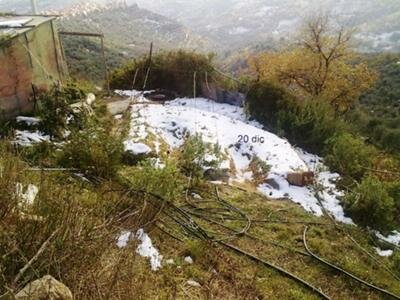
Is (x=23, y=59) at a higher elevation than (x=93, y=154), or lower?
higher

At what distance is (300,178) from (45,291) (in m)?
6.63

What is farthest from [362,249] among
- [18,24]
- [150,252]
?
[18,24]

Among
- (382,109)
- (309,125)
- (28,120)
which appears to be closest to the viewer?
(28,120)

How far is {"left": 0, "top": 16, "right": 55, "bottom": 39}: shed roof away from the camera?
7.46m

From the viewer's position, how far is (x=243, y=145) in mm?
9484

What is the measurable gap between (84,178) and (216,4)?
145 m

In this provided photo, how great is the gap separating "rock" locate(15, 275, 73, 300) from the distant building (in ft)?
17.2

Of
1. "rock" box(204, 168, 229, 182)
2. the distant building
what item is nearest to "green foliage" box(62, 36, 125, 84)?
the distant building

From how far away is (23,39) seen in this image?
7.63 m

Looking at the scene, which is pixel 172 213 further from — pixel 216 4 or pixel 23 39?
pixel 216 4

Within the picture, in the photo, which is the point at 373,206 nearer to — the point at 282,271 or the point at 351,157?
Result: the point at 351,157

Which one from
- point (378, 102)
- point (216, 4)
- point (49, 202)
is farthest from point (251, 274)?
point (216, 4)

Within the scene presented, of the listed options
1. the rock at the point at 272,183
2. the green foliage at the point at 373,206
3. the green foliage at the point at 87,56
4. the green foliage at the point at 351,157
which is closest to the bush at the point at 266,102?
the green foliage at the point at 351,157

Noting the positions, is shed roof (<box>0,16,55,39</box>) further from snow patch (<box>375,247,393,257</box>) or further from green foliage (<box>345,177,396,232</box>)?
snow patch (<box>375,247,393,257</box>)
